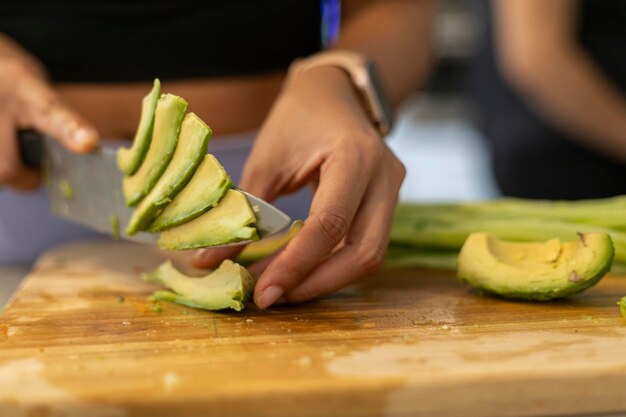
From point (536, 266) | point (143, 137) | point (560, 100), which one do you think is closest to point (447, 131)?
point (560, 100)

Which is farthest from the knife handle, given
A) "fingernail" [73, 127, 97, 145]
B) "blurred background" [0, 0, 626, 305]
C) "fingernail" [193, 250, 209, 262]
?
"blurred background" [0, 0, 626, 305]

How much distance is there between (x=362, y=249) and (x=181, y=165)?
0.90 feet

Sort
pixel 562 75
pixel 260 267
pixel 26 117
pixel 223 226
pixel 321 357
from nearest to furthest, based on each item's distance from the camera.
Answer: pixel 321 357, pixel 223 226, pixel 260 267, pixel 26 117, pixel 562 75

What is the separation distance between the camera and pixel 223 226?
1107 mm

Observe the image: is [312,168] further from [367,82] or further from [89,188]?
[89,188]

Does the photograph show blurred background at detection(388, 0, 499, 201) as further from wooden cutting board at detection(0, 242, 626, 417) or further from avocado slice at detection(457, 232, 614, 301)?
wooden cutting board at detection(0, 242, 626, 417)

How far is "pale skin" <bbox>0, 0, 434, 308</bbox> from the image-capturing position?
113 cm

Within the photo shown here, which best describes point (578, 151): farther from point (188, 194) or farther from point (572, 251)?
point (188, 194)

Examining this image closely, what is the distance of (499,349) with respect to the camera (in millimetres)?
999

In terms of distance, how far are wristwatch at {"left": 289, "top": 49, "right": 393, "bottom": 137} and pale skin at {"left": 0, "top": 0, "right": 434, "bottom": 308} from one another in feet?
0.07

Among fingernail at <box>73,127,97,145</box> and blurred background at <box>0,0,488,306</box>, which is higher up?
fingernail at <box>73,127,97,145</box>

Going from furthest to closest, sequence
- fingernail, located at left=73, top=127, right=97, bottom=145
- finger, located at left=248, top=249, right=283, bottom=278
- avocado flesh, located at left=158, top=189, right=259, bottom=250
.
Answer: fingernail, located at left=73, top=127, right=97, bottom=145 < finger, located at left=248, top=249, right=283, bottom=278 < avocado flesh, located at left=158, top=189, right=259, bottom=250

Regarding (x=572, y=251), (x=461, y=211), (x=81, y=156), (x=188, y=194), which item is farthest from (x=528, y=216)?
(x=81, y=156)

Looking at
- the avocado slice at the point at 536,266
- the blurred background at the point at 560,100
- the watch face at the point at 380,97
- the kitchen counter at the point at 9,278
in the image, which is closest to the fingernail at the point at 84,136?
the kitchen counter at the point at 9,278
